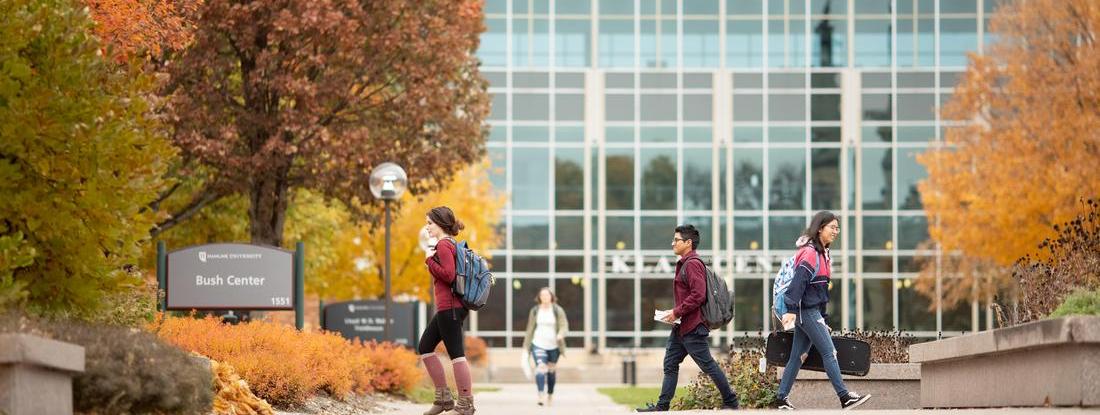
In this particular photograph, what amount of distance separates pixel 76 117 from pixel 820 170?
46.7m

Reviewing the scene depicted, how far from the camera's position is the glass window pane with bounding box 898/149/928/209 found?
5656cm

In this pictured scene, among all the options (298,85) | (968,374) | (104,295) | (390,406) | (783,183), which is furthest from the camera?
(783,183)

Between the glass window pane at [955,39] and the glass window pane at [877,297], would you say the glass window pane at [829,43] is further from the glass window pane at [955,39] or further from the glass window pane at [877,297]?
the glass window pane at [877,297]

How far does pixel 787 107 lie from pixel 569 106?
6.78m

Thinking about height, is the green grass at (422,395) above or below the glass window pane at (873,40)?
below

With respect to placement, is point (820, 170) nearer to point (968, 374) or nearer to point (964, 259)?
point (964, 259)

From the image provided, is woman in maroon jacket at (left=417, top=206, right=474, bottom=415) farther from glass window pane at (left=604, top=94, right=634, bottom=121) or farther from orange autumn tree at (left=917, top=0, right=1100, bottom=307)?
glass window pane at (left=604, top=94, right=634, bottom=121)

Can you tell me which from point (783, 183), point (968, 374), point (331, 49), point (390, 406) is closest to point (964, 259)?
point (783, 183)

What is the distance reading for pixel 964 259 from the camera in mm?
44125

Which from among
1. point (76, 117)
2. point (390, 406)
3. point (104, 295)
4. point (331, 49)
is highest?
point (331, 49)

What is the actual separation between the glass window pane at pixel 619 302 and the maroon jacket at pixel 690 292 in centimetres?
4247

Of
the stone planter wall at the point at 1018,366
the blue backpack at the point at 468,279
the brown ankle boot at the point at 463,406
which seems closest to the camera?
the stone planter wall at the point at 1018,366

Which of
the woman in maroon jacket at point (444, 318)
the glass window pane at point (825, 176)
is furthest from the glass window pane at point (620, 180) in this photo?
the woman in maroon jacket at point (444, 318)

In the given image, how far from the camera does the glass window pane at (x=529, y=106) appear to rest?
57031 mm
